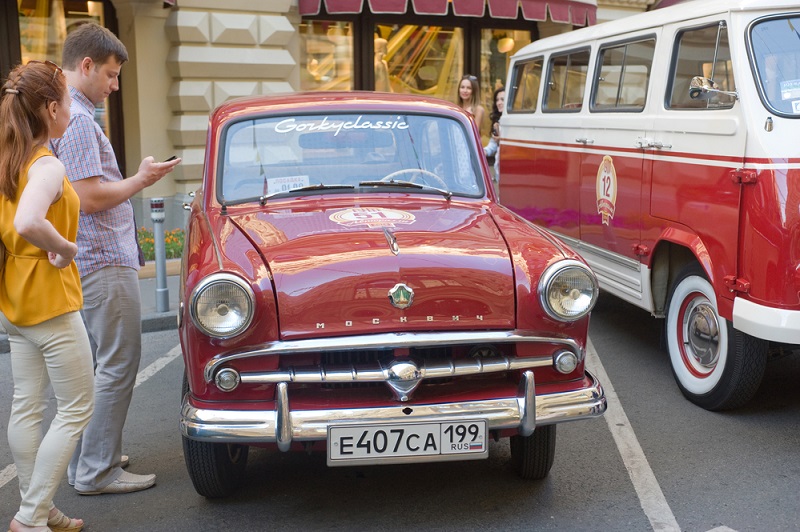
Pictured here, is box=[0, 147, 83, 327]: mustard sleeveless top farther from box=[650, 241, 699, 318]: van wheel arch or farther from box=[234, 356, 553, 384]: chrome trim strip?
box=[650, 241, 699, 318]: van wheel arch

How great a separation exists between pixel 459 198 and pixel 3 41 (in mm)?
8266

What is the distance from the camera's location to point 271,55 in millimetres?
12102

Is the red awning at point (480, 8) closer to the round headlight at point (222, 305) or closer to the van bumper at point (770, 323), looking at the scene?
the van bumper at point (770, 323)

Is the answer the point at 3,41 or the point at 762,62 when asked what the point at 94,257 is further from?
the point at 3,41

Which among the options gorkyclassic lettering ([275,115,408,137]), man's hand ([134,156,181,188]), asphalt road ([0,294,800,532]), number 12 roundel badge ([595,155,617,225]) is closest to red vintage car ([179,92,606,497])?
asphalt road ([0,294,800,532])

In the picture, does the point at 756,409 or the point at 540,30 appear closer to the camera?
the point at 756,409

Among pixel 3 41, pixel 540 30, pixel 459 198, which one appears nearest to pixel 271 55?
pixel 3 41

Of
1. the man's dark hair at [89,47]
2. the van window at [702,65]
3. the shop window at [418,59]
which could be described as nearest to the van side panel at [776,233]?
the van window at [702,65]

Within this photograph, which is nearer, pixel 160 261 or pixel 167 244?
pixel 160 261

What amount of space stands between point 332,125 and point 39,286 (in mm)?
1878

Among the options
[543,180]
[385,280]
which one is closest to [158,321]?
[543,180]

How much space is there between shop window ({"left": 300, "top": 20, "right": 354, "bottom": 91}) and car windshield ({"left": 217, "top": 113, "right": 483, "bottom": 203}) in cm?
881

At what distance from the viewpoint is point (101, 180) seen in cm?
391

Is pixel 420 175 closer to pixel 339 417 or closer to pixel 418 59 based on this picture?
pixel 339 417
